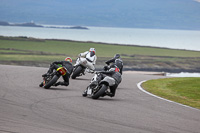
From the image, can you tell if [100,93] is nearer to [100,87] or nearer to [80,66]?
[100,87]

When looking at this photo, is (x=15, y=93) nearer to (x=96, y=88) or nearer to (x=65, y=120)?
(x=96, y=88)

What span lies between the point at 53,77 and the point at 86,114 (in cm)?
552

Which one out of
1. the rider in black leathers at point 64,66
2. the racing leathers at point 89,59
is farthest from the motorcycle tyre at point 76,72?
the rider in black leathers at point 64,66

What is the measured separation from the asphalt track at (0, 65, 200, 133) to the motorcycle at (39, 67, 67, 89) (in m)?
0.95

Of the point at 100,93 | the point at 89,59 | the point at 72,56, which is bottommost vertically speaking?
the point at 100,93

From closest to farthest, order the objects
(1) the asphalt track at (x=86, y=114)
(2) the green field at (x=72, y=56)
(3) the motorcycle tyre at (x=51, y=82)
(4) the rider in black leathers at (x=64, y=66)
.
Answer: (1) the asphalt track at (x=86, y=114) < (3) the motorcycle tyre at (x=51, y=82) < (4) the rider in black leathers at (x=64, y=66) < (2) the green field at (x=72, y=56)

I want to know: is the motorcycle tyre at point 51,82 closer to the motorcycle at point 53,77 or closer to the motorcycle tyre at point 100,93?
the motorcycle at point 53,77

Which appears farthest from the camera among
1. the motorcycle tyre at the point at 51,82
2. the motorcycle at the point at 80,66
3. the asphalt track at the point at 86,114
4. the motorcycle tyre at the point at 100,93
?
the motorcycle at the point at 80,66

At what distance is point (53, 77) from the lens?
1597 centimetres

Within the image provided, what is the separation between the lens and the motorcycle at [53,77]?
15.8 metres

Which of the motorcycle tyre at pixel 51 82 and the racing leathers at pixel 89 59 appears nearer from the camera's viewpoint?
the motorcycle tyre at pixel 51 82

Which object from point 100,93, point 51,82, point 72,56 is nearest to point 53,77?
point 51,82

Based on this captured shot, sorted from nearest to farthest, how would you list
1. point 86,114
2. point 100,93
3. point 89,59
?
point 86,114 → point 100,93 → point 89,59

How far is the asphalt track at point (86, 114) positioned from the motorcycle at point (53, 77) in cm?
95
